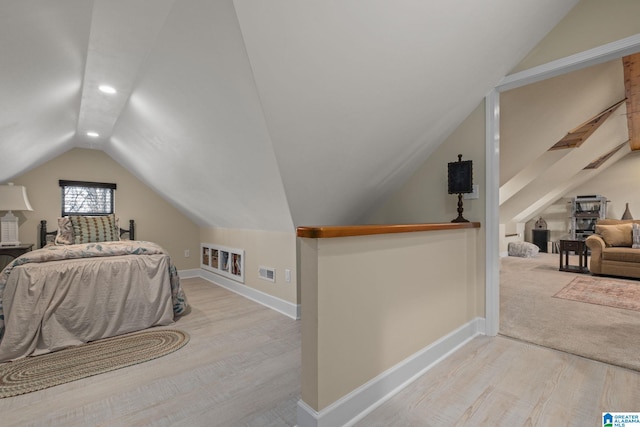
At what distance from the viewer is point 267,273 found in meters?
3.36

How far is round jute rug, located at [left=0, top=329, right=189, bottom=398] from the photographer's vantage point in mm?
1774

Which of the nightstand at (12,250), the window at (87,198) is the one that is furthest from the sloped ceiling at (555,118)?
the nightstand at (12,250)

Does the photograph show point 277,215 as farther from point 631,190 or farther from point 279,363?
point 631,190

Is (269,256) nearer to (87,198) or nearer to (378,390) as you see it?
(378,390)

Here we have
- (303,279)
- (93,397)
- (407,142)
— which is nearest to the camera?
(303,279)

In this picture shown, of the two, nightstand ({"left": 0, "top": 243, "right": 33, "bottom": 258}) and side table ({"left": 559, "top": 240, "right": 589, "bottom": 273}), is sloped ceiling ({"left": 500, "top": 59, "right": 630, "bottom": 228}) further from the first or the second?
nightstand ({"left": 0, "top": 243, "right": 33, "bottom": 258})

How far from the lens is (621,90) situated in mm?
3455

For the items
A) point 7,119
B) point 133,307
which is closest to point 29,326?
point 133,307

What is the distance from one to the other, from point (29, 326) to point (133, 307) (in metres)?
0.65

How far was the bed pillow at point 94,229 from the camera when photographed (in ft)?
11.5

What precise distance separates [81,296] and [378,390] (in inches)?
93.8

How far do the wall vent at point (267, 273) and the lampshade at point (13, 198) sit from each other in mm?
2979

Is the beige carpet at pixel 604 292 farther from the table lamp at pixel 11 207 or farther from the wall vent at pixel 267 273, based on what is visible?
the table lamp at pixel 11 207

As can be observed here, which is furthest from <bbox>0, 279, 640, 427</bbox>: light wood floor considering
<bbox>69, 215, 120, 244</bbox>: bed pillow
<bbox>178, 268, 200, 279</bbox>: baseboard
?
<bbox>178, 268, 200, 279</bbox>: baseboard
